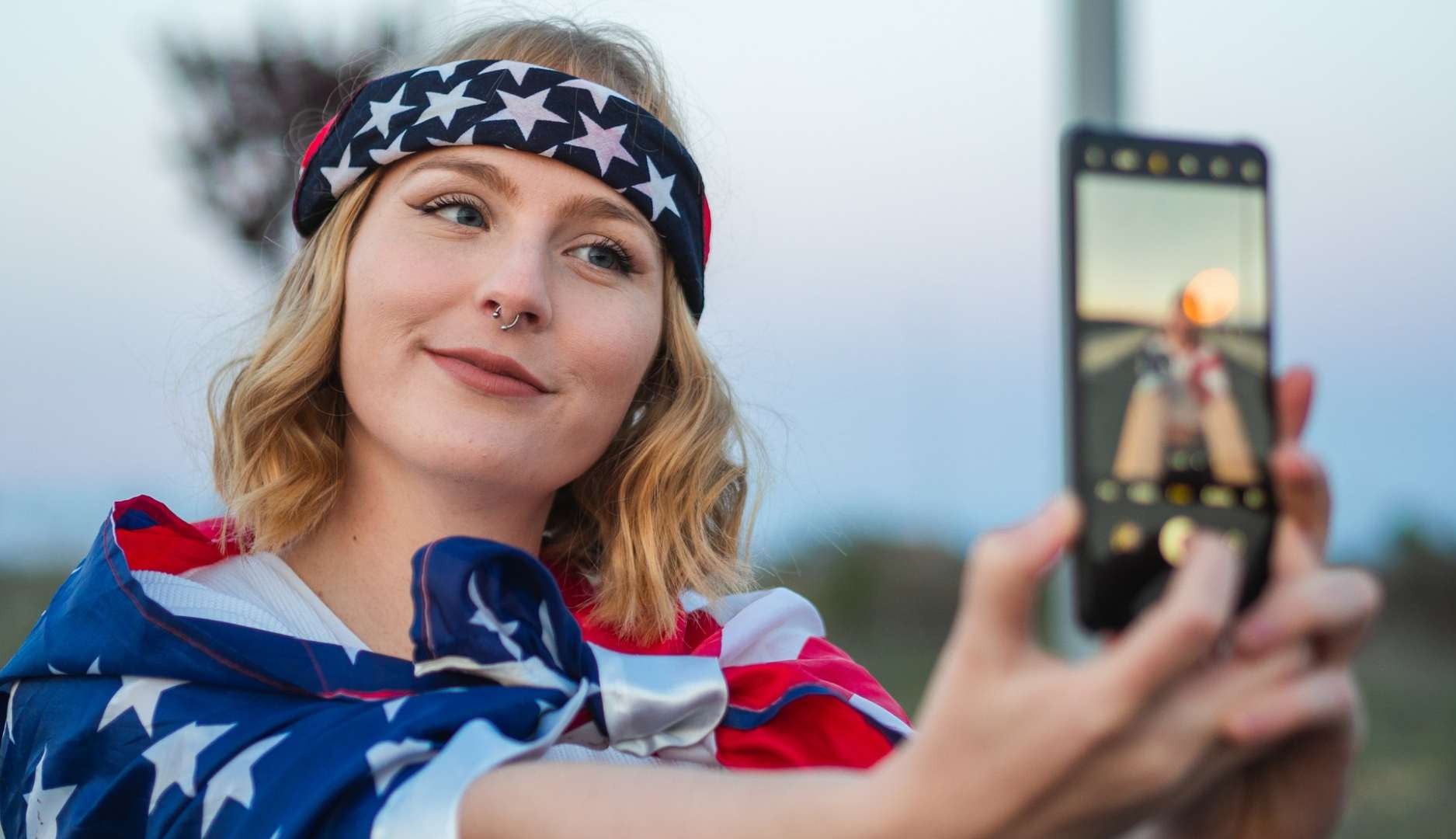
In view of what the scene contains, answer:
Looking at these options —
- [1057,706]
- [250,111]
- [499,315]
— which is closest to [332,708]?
[499,315]

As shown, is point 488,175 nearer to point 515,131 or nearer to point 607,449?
point 515,131

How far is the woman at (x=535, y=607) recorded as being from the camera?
924mm

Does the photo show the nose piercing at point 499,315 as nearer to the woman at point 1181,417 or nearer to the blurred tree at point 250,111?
the woman at point 1181,417

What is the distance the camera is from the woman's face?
1.79 m

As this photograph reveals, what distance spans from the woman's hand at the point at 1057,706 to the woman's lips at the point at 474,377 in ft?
3.19

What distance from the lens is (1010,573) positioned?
86 centimetres

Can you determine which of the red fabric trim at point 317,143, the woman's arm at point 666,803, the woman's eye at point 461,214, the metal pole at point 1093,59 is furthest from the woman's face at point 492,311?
the metal pole at point 1093,59

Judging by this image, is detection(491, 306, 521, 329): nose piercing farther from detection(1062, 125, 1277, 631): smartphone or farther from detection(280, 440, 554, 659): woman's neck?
detection(1062, 125, 1277, 631): smartphone

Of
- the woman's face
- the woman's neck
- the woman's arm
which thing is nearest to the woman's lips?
the woman's face

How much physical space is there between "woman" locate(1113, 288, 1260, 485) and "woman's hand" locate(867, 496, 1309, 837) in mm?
71

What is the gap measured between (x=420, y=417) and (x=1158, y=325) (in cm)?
107

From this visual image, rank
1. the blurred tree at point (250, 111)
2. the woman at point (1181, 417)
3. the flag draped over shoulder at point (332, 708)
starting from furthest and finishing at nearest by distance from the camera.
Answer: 1. the blurred tree at point (250, 111)
2. the flag draped over shoulder at point (332, 708)
3. the woman at point (1181, 417)

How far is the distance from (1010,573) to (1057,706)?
0.32 ft

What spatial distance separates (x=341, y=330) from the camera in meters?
2.01
